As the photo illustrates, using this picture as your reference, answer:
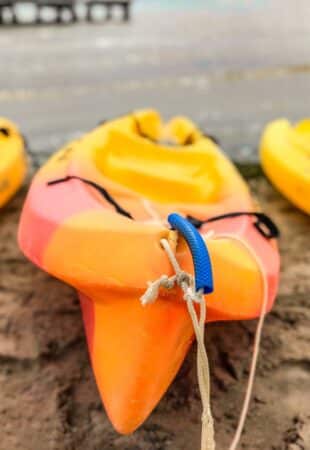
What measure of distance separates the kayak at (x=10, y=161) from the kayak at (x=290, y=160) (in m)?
1.15

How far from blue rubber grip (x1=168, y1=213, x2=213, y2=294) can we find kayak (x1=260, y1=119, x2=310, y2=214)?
1.15m

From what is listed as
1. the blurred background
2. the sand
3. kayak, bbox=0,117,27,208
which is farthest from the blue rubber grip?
the blurred background

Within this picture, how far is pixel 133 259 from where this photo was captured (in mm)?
1445

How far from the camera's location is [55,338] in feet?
6.11

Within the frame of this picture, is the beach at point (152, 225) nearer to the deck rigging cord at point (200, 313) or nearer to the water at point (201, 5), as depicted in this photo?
the deck rigging cord at point (200, 313)

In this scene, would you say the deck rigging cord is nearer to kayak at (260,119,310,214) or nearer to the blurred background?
kayak at (260,119,310,214)

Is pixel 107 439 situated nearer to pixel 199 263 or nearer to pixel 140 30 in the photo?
pixel 199 263

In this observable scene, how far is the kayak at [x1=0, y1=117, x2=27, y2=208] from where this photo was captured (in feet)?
8.34

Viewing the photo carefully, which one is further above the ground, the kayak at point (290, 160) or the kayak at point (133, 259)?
the kayak at point (133, 259)

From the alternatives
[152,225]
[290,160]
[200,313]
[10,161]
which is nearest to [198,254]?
[200,313]

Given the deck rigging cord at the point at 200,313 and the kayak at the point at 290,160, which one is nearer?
the deck rigging cord at the point at 200,313

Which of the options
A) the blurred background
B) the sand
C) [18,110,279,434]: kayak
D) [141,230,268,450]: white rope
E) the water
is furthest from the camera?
the water

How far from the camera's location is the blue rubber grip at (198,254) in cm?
126

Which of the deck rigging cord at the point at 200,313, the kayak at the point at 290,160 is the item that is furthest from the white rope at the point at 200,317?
the kayak at the point at 290,160
